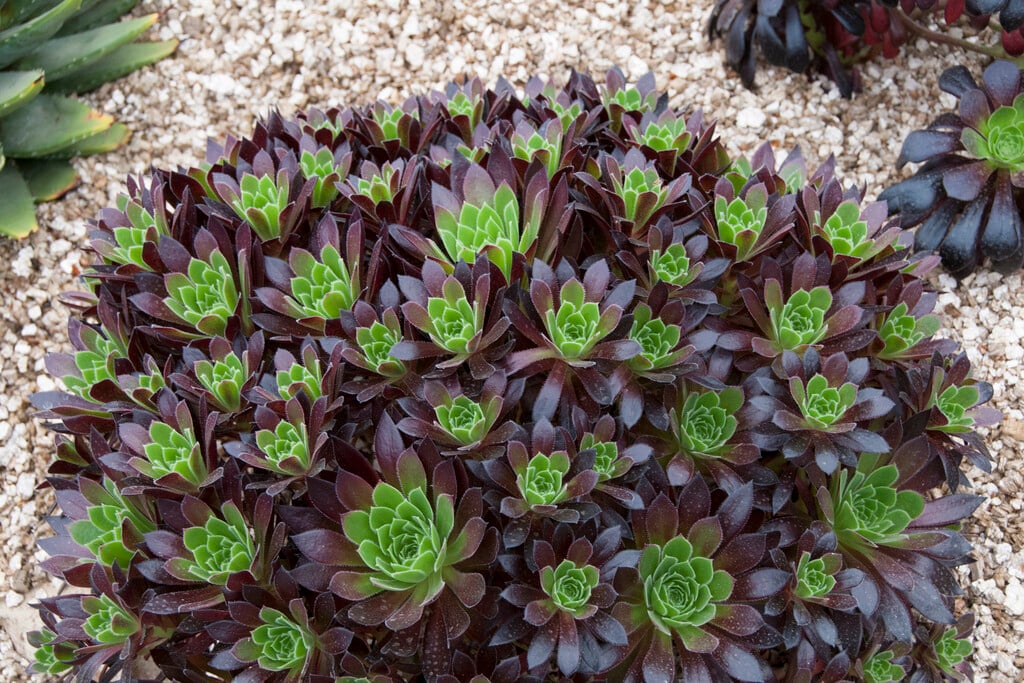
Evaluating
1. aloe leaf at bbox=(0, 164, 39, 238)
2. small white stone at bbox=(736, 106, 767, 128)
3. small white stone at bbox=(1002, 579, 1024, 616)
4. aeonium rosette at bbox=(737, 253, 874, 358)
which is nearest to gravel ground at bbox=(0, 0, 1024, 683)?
small white stone at bbox=(736, 106, 767, 128)

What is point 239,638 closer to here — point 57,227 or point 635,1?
point 57,227

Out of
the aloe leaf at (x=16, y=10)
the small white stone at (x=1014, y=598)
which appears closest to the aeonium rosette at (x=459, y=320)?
the small white stone at (x=1014, y=598)

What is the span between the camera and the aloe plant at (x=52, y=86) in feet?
9.91

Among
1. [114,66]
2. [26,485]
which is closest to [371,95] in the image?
[114,66]

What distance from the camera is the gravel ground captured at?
269cm

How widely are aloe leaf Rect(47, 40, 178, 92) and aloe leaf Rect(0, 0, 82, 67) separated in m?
0.44

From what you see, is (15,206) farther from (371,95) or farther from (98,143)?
(371,95)

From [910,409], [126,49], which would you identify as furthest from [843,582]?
[126,49]

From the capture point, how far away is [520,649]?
1.74 m

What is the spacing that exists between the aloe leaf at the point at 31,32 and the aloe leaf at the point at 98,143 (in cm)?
40

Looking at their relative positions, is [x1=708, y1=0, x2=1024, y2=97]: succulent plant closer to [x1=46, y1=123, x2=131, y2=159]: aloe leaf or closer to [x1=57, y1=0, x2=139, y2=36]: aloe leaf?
[x1=46, y1=123, x2=131, y2=159]: aloe leaf

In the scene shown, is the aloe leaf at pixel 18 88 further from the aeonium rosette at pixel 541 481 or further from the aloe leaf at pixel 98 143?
the aeonium rosette at pixel 541 481

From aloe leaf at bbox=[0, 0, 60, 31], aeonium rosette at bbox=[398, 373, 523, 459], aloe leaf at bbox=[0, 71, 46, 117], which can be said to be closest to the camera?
aeonium rosette at bbox=[398, 373, 523, 459]

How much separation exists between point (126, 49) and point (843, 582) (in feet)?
11.8
